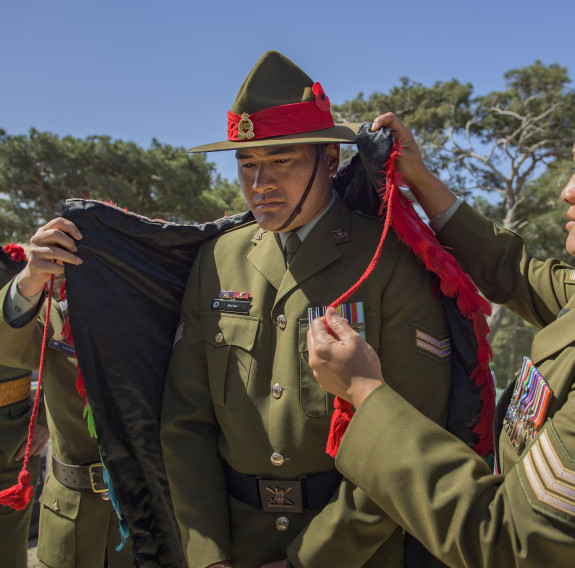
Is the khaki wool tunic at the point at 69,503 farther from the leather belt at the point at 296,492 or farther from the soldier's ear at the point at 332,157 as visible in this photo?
the soldier's ear at the point at 332,157

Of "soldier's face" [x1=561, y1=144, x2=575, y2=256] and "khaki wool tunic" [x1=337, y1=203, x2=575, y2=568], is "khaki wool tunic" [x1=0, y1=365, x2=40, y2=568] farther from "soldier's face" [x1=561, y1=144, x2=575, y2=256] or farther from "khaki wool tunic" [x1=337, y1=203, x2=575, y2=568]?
"soldier's face" [x1=561, y1=144, x2=575, y2=256]

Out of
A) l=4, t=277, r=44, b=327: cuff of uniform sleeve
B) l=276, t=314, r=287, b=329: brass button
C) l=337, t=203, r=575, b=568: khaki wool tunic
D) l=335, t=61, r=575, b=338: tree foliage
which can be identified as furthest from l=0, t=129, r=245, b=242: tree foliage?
l=337, t=203, r=575, b=568: khaki wool tunic

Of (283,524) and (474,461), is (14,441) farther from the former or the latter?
(474,461)

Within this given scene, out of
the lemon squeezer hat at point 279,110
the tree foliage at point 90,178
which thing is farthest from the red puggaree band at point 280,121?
the tree foliage at point 90,178

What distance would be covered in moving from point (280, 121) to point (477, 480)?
1.36 metres

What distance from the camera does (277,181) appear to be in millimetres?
2010

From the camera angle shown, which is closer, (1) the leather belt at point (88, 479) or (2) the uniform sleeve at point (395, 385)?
(2) the uniform sleeve at point (395, 385)

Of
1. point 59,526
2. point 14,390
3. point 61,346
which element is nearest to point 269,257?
point 61,346

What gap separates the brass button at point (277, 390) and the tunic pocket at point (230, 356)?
0.11 m

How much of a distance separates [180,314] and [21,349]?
854 millimetres

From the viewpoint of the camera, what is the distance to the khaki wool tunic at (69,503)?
9.29ft

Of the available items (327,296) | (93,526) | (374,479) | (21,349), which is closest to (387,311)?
(327,296)

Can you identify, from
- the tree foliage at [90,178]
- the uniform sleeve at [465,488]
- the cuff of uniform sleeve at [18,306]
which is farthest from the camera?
the tree foliage at [90,178]

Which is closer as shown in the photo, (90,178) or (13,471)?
(13,471)
